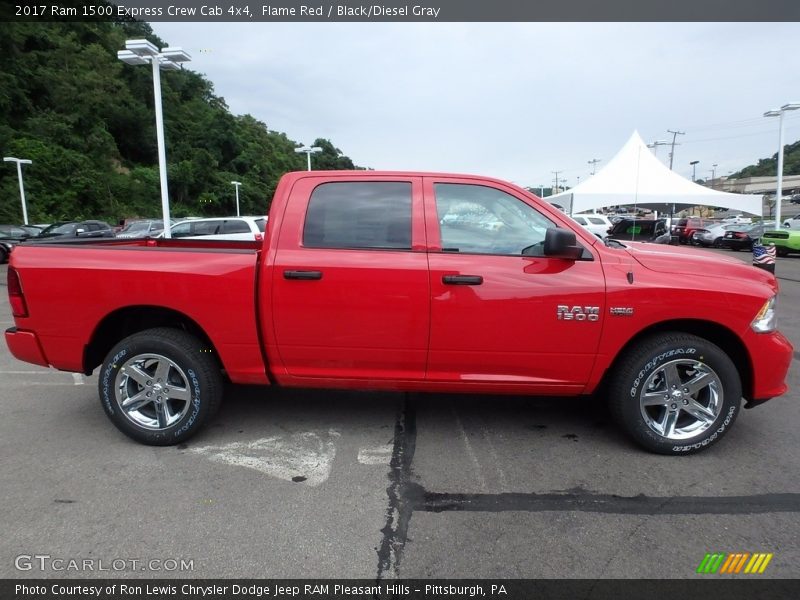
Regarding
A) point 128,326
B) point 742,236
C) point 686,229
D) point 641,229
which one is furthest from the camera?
point 686,229

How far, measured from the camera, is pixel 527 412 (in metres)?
4.32

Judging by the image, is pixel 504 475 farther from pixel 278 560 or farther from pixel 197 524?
pixel 197 524

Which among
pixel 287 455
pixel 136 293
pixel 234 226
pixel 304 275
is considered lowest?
pixel 287 455

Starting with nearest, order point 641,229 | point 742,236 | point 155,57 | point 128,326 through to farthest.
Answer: point 128,326 < point 155,57 < point 641,229 < point 742,236

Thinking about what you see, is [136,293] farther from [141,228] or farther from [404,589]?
[141,228]

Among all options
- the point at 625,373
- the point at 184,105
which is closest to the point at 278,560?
the point at 625,373

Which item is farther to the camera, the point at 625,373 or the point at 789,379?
the point at 789,379

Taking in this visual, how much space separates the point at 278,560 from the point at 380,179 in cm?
242

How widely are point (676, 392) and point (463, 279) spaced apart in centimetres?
161

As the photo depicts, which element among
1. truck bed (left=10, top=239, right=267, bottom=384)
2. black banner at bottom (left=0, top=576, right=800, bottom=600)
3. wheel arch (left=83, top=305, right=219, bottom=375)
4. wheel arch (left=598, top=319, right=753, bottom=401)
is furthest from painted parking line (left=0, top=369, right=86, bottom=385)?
wheel arch (left=598, top=319, right=753, bottom=401)

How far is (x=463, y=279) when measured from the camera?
3359 mm

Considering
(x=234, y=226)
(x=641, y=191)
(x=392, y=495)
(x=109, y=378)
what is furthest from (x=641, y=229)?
(x=109, y=378)

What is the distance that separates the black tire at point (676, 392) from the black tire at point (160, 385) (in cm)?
281

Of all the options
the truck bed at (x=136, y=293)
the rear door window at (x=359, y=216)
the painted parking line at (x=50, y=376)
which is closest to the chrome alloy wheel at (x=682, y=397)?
the rear door window at (x=359, y=216)
